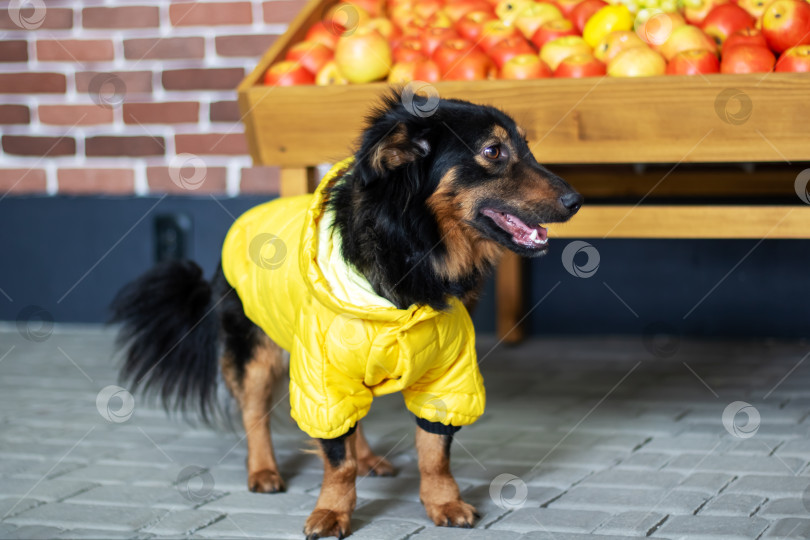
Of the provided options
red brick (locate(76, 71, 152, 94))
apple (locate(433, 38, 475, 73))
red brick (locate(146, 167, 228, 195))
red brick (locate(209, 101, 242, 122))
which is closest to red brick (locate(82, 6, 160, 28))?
red brick (locate(76, 71, 152, 94))

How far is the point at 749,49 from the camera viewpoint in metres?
2.52

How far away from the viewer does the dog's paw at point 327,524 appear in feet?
6.54

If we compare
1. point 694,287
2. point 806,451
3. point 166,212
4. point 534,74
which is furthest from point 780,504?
point 166,212

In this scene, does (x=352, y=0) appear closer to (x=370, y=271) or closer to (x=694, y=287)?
(x=370, y=271)

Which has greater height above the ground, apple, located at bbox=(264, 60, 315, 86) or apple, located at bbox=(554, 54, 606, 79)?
apple, located at bbox=(554, 54, 606, 79)

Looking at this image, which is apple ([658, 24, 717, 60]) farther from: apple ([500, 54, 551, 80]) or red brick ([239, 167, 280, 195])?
red brick ([239, 167, 280, 195])

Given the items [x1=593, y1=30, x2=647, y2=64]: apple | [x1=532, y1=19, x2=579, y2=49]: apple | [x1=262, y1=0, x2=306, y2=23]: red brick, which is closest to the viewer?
[x1=593, y1=30, x2=647, y2=64]: apple

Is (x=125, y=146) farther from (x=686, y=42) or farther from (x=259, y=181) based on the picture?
(x=686, y=42)

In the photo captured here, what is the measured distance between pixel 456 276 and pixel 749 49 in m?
1.22

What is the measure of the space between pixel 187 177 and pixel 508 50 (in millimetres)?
2029

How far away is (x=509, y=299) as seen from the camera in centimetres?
392

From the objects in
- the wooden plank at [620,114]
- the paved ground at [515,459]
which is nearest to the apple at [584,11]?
the wooden plank at [620,114]

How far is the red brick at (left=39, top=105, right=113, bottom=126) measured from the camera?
4266mm

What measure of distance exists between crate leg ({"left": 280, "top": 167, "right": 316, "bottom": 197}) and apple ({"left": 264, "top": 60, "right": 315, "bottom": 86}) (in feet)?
0.93
